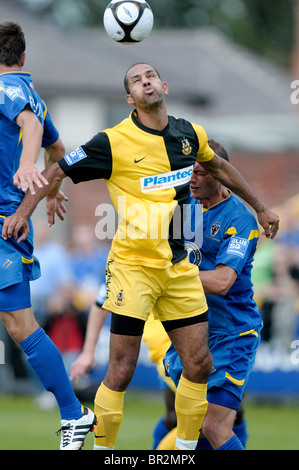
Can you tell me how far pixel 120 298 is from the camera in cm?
595

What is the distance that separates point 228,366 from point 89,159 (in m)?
1.96

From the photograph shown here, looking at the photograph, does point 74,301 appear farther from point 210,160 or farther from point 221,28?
point 221,28

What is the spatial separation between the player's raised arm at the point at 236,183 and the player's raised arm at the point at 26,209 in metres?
1.14

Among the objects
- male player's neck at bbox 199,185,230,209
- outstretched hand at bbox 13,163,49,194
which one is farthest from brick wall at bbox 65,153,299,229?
outstretched hand at bbox 13,163,49,194

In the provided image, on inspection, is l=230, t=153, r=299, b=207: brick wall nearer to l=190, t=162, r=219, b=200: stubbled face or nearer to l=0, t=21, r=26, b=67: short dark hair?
l=190, t=162, r=219, b=200: stubbled face

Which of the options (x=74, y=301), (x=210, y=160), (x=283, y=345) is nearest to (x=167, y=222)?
(x=210, y=160)

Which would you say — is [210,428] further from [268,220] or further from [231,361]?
[268,220]

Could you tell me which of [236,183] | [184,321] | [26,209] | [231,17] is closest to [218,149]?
Answer: [236,183]

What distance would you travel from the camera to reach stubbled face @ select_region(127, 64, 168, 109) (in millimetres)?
5984

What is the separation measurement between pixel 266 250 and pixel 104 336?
2.68m

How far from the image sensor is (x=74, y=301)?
45.1 feet

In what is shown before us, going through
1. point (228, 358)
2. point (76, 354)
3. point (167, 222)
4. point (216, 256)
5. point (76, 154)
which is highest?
point (76, 154)

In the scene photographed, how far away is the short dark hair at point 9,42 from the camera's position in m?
6.06

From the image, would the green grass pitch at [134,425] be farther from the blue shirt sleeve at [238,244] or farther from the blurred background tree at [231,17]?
the blurred background tree at [231,17]
